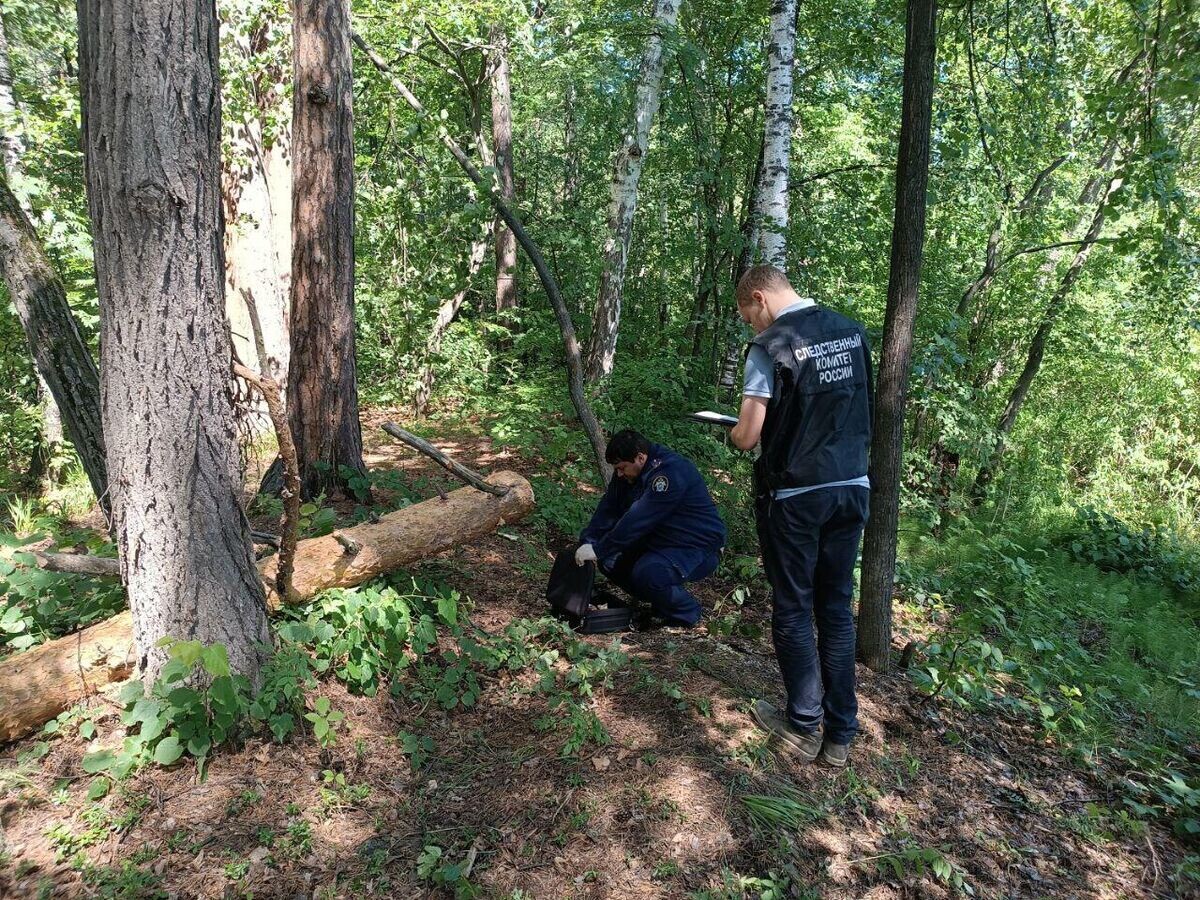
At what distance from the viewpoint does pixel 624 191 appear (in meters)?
8.15

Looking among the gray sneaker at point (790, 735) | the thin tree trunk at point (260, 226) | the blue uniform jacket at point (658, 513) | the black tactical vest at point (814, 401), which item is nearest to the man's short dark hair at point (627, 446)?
the blue uniform jacket at point (658, 513)

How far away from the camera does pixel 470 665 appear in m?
3.73

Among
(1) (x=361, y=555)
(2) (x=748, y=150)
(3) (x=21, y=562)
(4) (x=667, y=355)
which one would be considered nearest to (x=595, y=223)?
(2) (x=748, y=150)

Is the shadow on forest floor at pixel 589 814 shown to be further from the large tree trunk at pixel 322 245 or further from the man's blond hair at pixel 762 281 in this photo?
the large tree trunk at pixel 322 245

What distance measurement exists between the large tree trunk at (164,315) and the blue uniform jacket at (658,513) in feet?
7.52

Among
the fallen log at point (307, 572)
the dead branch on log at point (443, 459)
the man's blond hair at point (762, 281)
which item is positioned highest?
the man's blond hair at point (762, 281)

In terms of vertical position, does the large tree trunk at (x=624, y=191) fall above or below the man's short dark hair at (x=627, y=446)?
above

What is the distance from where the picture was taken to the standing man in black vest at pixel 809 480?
9.83ft

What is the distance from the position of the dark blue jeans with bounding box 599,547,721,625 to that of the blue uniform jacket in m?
0.07

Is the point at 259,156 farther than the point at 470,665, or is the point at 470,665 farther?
the point at 259,156

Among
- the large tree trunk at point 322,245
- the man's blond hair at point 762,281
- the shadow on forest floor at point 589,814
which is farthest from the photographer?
the large tree trunk at point 322,245

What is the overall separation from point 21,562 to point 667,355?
5.05 m

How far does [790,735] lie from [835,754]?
0.21 meters

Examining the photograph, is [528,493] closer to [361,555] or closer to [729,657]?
[361,555]
